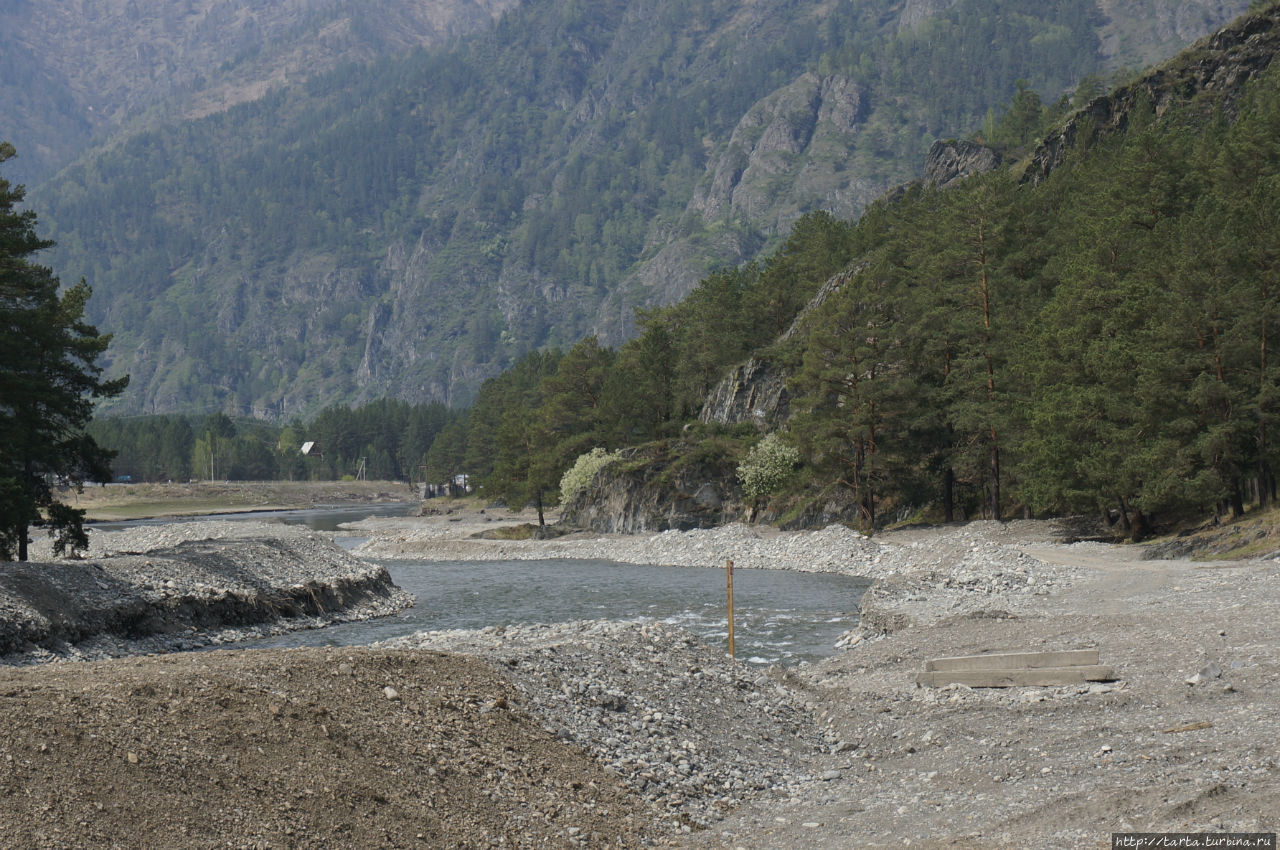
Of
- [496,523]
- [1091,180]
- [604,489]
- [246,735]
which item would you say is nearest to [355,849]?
[246,735]

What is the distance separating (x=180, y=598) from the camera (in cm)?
3091

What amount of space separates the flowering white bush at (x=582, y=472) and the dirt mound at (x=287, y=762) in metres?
75.6

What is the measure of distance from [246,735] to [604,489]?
76.6 metres

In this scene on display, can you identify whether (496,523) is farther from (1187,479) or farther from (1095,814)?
(1095,814)

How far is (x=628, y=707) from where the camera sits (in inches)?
626

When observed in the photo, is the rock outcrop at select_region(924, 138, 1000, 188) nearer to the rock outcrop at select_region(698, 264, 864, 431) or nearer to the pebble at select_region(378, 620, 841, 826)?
the rock outcrop at select_region(698, 264, 864, 431)

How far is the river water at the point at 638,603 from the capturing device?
29.9 m

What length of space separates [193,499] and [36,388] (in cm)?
15332

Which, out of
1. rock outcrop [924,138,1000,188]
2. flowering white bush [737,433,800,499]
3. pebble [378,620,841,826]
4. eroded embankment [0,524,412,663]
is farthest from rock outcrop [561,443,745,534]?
rock outcrop [924,138,1000,188]

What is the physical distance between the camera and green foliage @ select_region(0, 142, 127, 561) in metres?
32.4

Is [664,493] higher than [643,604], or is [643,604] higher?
[664,493]

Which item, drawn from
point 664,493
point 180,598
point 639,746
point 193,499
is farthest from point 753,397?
point 193,499

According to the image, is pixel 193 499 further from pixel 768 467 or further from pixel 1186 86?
pixel 1186 86

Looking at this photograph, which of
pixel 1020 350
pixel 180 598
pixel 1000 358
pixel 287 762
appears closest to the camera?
pixel 287 762
